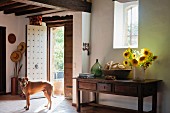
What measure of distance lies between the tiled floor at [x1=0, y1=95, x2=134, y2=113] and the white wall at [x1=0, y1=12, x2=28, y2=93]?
0.87m

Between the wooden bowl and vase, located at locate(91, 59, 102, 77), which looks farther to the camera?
vase, located at locate(91, 59, 102, 77)

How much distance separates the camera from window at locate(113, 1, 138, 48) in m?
5.36

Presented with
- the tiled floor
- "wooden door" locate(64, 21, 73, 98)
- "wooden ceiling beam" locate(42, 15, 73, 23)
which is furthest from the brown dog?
"wooden ceiling beam" locate(42, 15, 73, 23)

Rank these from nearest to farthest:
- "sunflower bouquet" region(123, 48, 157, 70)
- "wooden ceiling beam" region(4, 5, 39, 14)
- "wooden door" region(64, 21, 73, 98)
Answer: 1. "sunflower bouquet" region(123, 48, 157, 70)
2. "wooden ceiling beam" region(4, 5, 39, 14)
3. "wooden door" region(64, 21, 73, 98)

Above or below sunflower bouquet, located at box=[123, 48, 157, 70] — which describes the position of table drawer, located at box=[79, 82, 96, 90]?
below

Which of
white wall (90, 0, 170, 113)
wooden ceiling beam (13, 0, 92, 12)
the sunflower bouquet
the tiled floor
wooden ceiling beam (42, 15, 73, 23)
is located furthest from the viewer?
Answer: wooden ceiling beam (42, 15, 73, 23)

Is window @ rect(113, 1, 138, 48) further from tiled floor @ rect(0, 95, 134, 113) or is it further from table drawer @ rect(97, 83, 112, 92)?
tiled floor @ rect(0, 95, 134, 113)

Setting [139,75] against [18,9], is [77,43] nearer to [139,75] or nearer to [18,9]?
[139,75]

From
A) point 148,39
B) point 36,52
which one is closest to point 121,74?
point 148,39

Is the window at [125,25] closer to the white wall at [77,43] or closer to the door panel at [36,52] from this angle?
the white wall at [77,43]

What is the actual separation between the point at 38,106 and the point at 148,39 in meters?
2.87

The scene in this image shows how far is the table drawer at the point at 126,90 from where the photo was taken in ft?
14.1

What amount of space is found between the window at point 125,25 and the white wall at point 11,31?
10.6ft

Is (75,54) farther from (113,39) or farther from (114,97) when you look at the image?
(114,97)
